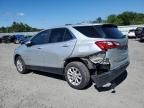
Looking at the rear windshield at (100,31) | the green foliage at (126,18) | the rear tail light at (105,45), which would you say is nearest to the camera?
the rear tail light at (105,45)

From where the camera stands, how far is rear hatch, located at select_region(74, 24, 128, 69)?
6.12 metres

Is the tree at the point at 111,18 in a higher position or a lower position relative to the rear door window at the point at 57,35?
higher

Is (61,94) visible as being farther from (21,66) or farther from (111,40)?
(21,66)

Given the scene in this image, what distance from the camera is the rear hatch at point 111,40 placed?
6117mm

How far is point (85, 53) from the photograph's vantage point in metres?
6.31

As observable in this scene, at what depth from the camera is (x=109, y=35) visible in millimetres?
6367

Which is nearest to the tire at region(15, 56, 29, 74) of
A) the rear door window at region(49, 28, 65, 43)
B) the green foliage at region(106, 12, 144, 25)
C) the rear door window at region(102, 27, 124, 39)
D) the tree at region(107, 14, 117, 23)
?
the rear door window at region(49, 28, 65, 43)

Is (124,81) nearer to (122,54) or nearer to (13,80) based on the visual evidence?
(122,54)

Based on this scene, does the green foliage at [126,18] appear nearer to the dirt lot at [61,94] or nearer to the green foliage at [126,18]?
the green foliage at [126,18]

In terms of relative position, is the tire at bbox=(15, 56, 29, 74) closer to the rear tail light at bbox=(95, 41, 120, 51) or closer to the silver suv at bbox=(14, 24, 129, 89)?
the silver suv at bbox=(14, 24, 129, 89)

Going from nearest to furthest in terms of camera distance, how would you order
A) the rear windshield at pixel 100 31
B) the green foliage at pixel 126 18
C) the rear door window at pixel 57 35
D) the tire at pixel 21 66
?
the rear windshield at pixel 100 31
the rear door window at pixel 57 35
the tire at pixel 21 66
the green foliage at pixel 126 18

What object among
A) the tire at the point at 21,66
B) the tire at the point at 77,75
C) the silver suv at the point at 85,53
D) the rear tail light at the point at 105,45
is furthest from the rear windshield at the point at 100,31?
the tire at the point at 21,66

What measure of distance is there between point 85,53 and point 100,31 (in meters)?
0.72

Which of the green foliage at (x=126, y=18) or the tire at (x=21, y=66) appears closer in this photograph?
the tire at (x=21, y=66)
